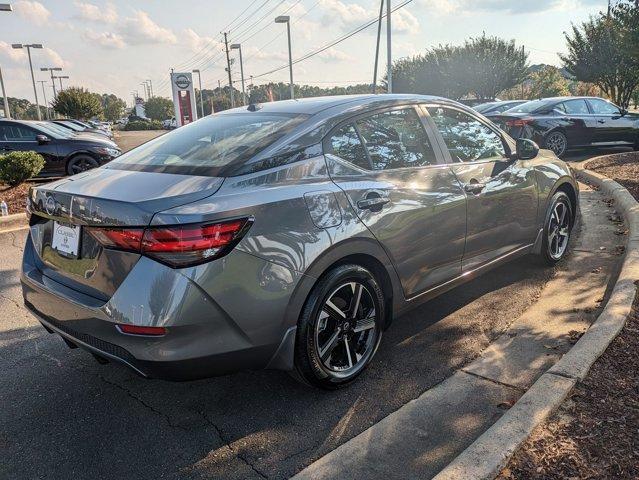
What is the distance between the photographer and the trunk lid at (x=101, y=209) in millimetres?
2385

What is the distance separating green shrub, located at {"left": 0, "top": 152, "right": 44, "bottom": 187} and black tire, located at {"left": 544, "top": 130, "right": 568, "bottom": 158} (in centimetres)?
1097

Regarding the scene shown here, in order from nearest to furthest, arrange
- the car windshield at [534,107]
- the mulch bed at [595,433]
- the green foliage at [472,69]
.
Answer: the mulch bed at [595,433] < the car windshield at [534,107] < the green foliage at [472,69]

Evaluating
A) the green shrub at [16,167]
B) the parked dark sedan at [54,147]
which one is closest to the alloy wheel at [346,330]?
the green shrub at [16,167]

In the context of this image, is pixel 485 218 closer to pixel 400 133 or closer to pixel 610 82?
pixel 400 133

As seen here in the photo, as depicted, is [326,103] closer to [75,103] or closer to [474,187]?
[474,187]

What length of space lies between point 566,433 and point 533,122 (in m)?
11.2

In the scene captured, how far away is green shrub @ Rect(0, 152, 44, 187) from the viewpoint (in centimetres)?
939

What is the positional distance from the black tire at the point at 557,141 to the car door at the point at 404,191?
10085 millimetres

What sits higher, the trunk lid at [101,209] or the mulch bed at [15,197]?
the trunk lid at [101,209]

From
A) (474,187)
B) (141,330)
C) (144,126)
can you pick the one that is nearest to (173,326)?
(141,330)

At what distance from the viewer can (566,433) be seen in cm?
243

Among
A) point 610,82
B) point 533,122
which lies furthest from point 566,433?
point 610,82

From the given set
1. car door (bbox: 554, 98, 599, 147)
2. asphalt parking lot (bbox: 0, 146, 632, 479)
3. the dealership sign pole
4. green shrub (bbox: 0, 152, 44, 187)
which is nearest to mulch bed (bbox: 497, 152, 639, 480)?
asphalt parking lot (bbox: 0, 146, 632, 479)

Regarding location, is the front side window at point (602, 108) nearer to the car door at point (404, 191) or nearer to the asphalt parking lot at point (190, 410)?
the asphalt parking lot at point (190, 410)
